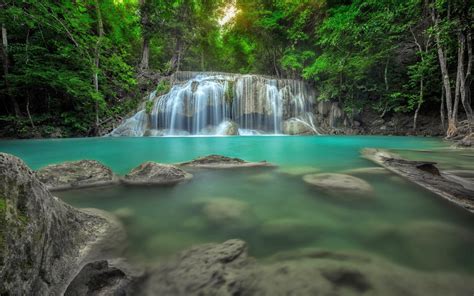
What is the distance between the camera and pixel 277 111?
54.6ft

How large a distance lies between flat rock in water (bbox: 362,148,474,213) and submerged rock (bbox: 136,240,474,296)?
137 centimetres

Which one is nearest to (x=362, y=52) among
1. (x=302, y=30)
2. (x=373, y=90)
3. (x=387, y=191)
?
(x=373, y=90)

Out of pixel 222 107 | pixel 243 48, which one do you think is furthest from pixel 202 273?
pixel 243 48

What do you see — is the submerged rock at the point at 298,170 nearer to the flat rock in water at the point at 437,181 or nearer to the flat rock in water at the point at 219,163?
the flat rock in water at the point at 219,163

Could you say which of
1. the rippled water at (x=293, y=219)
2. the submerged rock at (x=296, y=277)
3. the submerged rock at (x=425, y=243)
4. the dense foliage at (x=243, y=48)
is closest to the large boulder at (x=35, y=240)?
the rippled water at (x=293, y=219)

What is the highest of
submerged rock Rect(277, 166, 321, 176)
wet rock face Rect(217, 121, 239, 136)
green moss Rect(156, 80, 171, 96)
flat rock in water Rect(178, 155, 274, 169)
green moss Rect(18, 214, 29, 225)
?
green moss Rect(156, 80, 171, 96)

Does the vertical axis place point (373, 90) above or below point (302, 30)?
below

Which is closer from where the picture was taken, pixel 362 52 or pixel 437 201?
pixel 437 201

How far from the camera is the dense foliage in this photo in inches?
348

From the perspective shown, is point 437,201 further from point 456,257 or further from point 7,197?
point 7,197

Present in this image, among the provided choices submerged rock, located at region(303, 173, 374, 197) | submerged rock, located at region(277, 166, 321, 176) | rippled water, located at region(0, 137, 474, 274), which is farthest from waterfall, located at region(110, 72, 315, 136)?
rippled water, located at region(0, 137, 474, 274)

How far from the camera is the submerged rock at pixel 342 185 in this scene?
101 inches

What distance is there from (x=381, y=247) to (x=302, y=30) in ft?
66.5

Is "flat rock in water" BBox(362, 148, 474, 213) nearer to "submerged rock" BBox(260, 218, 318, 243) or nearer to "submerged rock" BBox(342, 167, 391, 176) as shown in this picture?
"submerged rock" BBox(342, 167, 391, 176)
